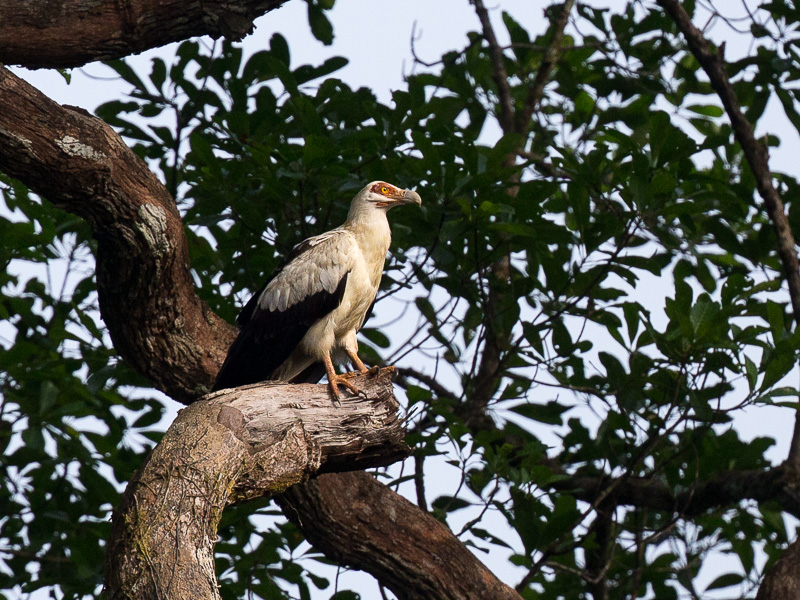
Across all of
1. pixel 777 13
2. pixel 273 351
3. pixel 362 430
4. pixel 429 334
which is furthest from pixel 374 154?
pixel 777 13

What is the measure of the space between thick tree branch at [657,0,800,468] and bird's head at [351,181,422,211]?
2099mm

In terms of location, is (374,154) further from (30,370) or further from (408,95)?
(30,370)

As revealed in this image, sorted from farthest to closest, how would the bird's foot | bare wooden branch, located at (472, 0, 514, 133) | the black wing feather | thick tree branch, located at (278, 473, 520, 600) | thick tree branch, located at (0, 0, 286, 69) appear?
1. bare wooden branch, located at (472, 0, 514, 133)
2. thick tree branch, located at (278, 473, 520, 600)
3. the black wing feather
4. thick tree branch, located at (0, 0, 286, 69)
5. the bird's foot

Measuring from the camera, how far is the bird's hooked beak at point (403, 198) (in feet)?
16.2

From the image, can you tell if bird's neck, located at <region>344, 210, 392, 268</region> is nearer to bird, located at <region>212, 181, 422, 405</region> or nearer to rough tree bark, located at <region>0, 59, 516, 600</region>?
bird, located at <region>212, 181, 422, 405</region>

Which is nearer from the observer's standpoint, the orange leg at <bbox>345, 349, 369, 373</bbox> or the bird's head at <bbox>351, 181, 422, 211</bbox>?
the orange leg at <bbox>345, 349, 369, 373</bbox>

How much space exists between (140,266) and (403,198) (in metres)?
1.34

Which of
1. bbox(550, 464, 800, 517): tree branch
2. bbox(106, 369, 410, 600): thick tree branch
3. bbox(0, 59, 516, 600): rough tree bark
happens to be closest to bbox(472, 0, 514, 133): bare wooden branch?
bbox(550, 464, 800, 517): tree branch

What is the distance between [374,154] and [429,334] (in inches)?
41.1

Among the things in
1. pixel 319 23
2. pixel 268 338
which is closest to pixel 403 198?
pixel 268 338

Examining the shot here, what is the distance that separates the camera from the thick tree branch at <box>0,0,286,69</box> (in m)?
4.21

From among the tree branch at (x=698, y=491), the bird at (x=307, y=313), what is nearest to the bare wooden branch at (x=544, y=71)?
the bird at (x=307, y=313)

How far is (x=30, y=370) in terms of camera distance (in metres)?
5.63

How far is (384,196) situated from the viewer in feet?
16.4
